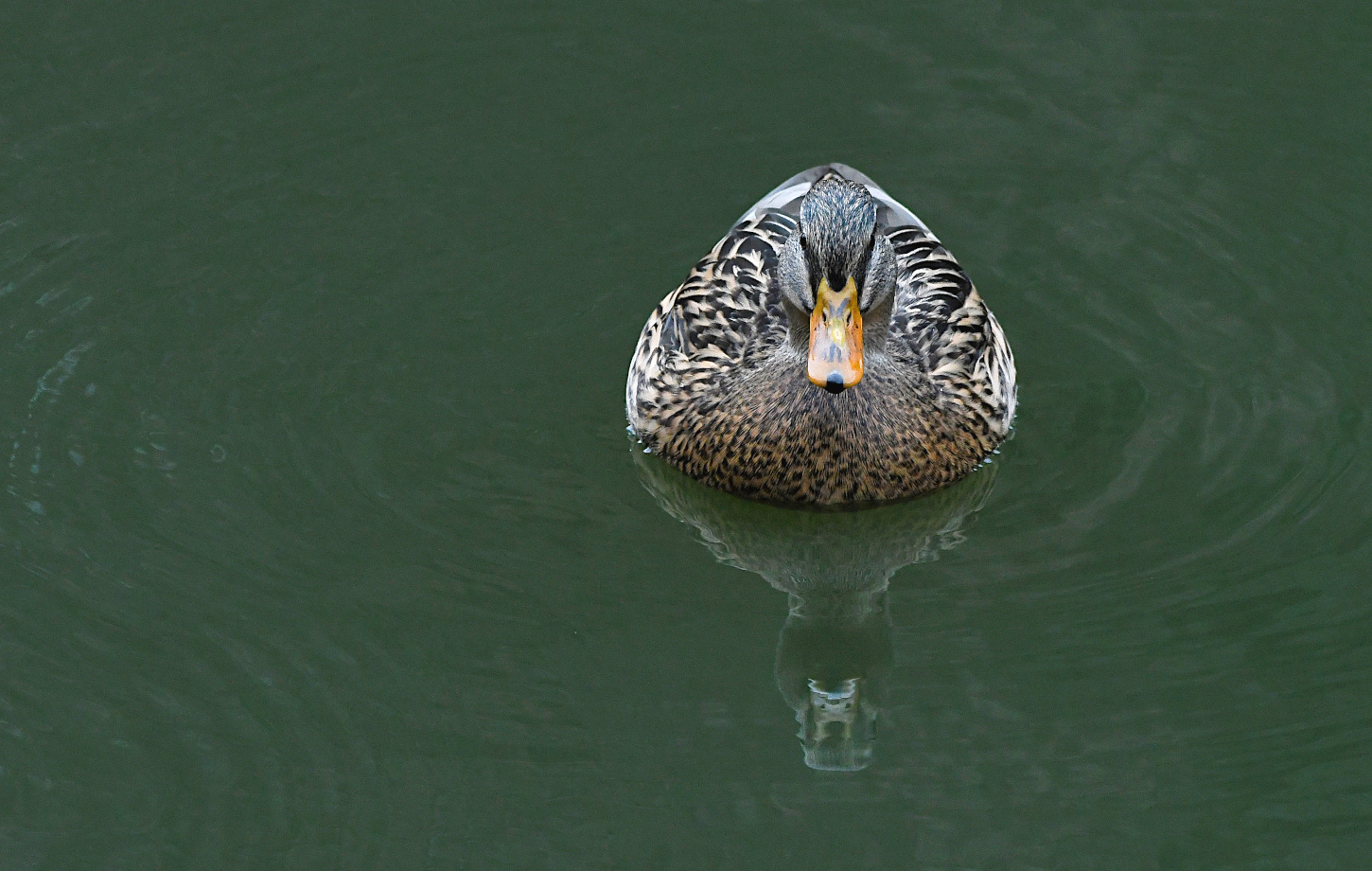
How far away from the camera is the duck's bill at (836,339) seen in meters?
8.39

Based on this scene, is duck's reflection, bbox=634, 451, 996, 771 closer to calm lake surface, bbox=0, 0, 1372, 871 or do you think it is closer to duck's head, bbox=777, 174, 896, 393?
calm lake surface, bbox=0, 0, 1372, 871

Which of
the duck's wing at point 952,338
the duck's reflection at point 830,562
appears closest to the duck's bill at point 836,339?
the duck's reflection at point 830,562

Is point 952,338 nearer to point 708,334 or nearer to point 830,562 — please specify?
point 708,334

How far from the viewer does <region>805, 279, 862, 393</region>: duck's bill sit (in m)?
8.39

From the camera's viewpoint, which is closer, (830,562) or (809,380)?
(809,380)

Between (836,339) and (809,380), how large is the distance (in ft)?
1.15

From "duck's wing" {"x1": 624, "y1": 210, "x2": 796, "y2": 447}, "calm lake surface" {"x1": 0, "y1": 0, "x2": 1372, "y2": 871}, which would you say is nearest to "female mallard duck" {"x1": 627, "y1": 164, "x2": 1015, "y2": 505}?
"duck's wing" {"x1": 624, "y1": 210, "x2": 796, "y2": 447}

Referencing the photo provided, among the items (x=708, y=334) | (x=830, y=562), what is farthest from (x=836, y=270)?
(x=830, y=562)

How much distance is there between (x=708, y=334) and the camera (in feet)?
31.7

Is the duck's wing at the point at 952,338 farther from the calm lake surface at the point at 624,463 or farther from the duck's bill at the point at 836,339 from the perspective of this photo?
the duck's bill at the point at 836,339

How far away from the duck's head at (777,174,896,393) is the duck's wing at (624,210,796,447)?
2.84 ft

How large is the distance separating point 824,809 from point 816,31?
608 cm

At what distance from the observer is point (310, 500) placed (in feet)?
30.3

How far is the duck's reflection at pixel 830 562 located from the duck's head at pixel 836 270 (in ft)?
2.89
